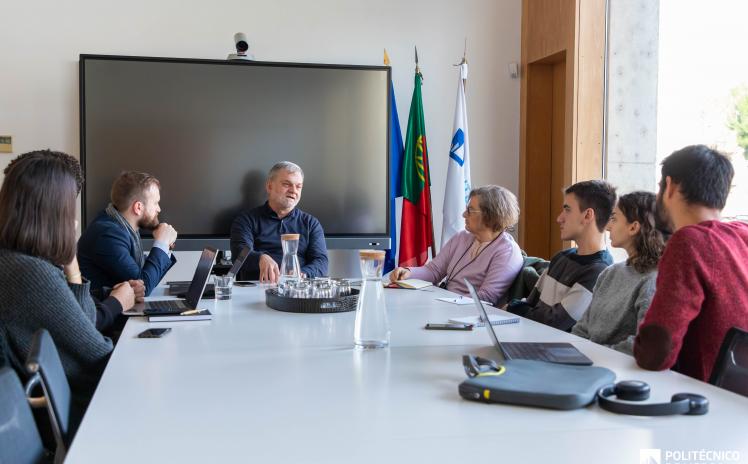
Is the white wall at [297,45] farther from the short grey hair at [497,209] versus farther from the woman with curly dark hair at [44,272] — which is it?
the woman with curly dark hair at [44,272]

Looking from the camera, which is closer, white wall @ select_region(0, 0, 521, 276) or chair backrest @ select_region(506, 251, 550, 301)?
chair backrest @ select_region(506, 251, 550, 301)

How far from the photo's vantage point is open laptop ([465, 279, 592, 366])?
64.7 inches

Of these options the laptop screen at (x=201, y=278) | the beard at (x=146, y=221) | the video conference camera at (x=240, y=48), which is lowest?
the laptop screen at (x=201, y=278)

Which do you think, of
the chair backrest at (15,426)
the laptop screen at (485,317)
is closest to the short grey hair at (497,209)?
the laptop screen at (485,317)

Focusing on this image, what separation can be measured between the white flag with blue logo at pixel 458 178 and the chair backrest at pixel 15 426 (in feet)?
12.6

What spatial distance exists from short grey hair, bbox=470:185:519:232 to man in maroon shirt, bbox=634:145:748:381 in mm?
1577

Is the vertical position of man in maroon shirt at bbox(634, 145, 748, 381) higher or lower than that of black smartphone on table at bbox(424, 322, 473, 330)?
higher

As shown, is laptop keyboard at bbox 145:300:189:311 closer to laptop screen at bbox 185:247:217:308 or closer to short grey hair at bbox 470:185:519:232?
laptop screen at bbox 185:247:217:308

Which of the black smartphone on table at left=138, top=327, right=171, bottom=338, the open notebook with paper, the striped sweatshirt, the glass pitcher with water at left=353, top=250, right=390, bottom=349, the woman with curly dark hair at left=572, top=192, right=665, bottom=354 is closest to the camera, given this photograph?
the glass pitcher with water at left=353, top=250, right=390, bottom=349

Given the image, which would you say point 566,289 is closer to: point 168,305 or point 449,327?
point 449,327

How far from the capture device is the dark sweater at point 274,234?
13.5ft

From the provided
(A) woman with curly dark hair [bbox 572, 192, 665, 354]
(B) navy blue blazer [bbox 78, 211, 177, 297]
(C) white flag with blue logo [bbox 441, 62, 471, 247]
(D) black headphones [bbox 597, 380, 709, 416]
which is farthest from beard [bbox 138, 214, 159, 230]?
(D) black headphones [bbox 597, 380, 709, 416]

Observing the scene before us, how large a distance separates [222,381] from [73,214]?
71 cm

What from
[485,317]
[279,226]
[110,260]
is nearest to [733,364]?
[485,317]
